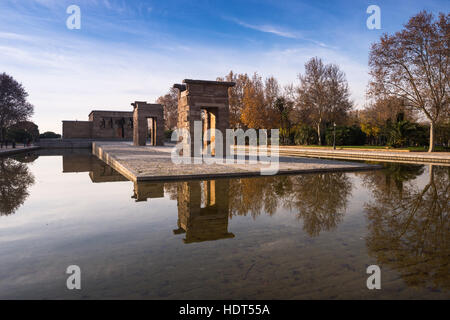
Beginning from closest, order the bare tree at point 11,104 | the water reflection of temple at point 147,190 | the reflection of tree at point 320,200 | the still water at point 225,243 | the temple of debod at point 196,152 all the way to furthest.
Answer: the still water at point 225,243 < the reflection of tree at point 320,200 < the water reflection of temple at point 147,190 < the temple of debod at point 196,152 < the bare tree at point 11,104

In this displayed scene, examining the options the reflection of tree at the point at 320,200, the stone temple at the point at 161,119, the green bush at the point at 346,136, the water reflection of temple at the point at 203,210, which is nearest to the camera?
the water reflection of temple at the point at 203,210

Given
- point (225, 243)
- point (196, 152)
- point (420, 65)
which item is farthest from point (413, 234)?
point (420, 65)

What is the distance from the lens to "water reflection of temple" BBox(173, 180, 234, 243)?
4602 millimetres

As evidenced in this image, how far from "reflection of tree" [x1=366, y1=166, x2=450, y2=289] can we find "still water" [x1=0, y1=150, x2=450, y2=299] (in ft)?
0.06

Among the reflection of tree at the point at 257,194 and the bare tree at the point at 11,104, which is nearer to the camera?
the reflection of tree at the point at 257,194

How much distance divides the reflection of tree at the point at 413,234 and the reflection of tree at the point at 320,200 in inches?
25.0

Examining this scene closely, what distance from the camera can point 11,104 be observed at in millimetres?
38250

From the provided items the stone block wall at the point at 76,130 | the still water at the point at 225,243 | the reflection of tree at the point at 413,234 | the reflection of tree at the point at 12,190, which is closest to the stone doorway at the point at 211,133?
the reflection of tree at the point at 12,190

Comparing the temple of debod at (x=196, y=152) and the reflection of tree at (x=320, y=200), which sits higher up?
the temple of debod at (x=196, y=152)

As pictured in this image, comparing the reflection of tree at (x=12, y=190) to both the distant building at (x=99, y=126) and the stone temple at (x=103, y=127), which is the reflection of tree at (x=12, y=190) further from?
the distant building at (x=99, y=126)

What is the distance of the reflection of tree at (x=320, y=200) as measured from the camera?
519cm
